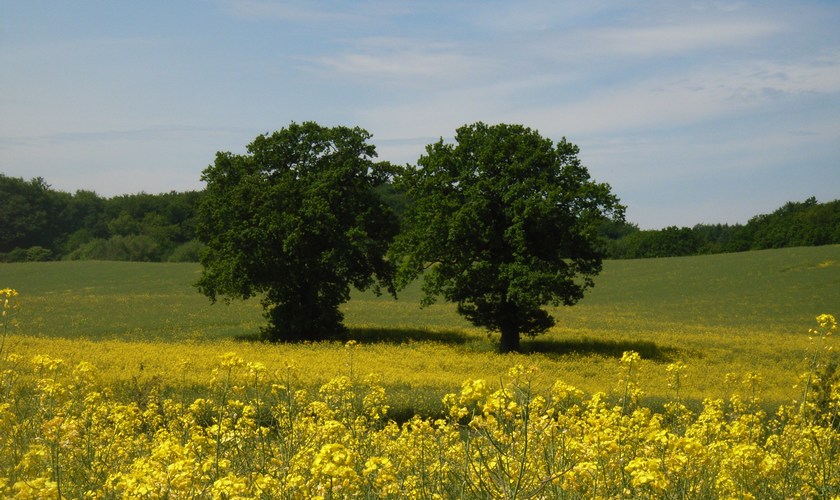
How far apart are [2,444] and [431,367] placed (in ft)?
65.7

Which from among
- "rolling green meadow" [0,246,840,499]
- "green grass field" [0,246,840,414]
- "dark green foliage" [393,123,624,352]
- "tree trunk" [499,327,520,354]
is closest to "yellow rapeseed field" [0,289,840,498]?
"rolling green meadow" [0,246,840,499]

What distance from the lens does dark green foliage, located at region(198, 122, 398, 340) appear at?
3178 cm

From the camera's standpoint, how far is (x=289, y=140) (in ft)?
113

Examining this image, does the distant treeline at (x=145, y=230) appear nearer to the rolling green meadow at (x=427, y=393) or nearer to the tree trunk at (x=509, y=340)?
the rolling green meadow at (x=427, y=393)

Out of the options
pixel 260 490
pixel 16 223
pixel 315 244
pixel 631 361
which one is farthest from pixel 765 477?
pixel 16 223

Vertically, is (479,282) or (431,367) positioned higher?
(479,282)

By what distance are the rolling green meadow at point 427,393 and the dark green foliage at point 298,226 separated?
2.54m

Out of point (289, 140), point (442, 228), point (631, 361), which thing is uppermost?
point (289, 140)

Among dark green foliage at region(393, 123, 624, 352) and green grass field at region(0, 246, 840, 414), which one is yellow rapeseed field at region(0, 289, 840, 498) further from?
dark green foliage at region(393, 123, 624, 352)

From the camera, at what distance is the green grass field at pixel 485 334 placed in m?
24.1

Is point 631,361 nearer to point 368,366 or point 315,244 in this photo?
point 368,366

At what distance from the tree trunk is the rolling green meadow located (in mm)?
928

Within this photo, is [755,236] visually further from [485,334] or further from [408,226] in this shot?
[408,226]

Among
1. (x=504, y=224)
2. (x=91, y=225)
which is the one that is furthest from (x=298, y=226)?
(x=91, y=225)
